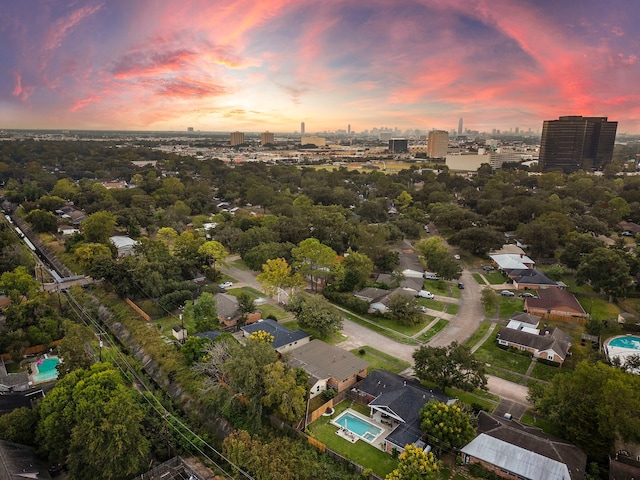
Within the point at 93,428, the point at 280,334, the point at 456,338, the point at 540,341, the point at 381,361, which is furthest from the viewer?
the point at 456,338

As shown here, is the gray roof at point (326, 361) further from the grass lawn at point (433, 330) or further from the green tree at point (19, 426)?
the green tree at point (19, 426)

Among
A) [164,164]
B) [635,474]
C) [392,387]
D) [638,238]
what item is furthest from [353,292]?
[164,164]

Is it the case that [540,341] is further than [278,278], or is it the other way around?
[278,278]

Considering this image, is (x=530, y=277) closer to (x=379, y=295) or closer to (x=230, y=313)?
(x=379, y=295)

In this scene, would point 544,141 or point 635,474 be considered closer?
point 635,474

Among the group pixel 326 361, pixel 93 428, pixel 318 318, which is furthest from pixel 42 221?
pixel 326 361

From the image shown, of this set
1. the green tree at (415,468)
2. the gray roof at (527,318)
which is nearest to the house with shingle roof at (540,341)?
the gray roof at (527,318)

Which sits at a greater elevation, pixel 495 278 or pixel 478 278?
pixel 495 278

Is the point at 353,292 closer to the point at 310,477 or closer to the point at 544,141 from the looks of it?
the point at 310,477
